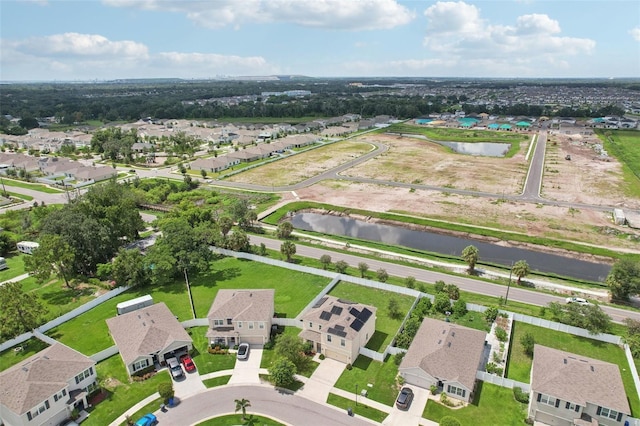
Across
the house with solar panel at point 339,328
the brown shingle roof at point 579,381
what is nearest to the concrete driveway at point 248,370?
the house with solar panel at point 339,328

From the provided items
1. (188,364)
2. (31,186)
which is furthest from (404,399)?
(31,186)

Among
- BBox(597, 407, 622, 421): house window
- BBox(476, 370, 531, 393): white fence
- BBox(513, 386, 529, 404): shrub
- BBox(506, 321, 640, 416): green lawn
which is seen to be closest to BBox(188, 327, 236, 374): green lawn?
BBox(476, 370, 531, 393): white fence

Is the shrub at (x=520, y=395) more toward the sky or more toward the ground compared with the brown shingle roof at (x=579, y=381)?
more toward the ground

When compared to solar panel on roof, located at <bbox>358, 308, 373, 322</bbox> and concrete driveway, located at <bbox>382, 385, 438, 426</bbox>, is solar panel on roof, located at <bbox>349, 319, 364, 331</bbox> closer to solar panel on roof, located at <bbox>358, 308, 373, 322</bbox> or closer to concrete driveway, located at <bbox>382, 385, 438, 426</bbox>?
solar panel on roof, located at <bbox>358, 308, 373, 322</bbox>

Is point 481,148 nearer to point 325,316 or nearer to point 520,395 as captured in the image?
point 325,316

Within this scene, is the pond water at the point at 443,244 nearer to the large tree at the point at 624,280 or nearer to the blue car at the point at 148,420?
the large tree at the point at 624,280

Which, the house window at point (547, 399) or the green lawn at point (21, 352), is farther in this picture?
the green lawn at point (21, 352)
